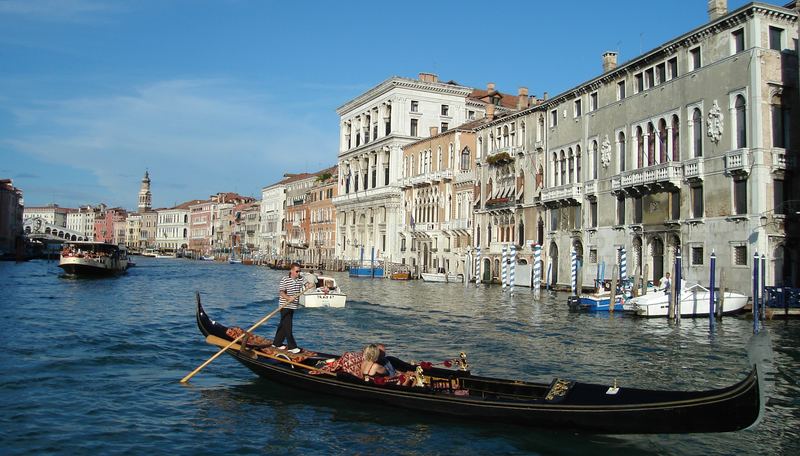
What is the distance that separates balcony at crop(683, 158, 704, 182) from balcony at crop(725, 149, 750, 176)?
1000 millimetres

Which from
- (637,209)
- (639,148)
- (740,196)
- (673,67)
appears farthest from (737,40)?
(637,209)

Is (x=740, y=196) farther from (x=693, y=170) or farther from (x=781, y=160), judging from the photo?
(x=693, y=170)

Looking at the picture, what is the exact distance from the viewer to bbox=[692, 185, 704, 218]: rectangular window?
2058 cm

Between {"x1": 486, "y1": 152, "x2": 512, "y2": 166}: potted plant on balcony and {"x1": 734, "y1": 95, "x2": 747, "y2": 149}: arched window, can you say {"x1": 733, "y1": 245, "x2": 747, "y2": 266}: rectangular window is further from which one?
{"x1": 486, "y1": 152, "x2": 512, "y2": 166}: potted plant on balcony

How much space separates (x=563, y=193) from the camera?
27.9m

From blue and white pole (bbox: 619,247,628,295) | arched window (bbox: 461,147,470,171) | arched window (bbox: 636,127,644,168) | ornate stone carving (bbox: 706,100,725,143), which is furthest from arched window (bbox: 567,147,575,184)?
arched window (bbox: 461,147,470,171)

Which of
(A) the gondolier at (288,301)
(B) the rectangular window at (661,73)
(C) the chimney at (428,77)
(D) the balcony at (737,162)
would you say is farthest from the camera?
(C) the chimney at (428,77)

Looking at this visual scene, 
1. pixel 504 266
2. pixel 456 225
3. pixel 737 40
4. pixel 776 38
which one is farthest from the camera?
pixel 456 225

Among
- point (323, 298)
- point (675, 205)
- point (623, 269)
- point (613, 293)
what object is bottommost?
point (323, 298)

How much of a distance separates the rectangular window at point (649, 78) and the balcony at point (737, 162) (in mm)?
4665

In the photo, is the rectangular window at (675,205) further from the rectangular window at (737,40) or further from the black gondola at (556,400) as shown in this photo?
the black gondola at (556,400)

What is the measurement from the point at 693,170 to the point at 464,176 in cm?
1859

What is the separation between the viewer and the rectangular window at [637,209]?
23484 mm

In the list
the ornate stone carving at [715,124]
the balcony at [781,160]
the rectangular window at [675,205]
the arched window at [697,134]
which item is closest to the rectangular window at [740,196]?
the balcony at [781,160]
